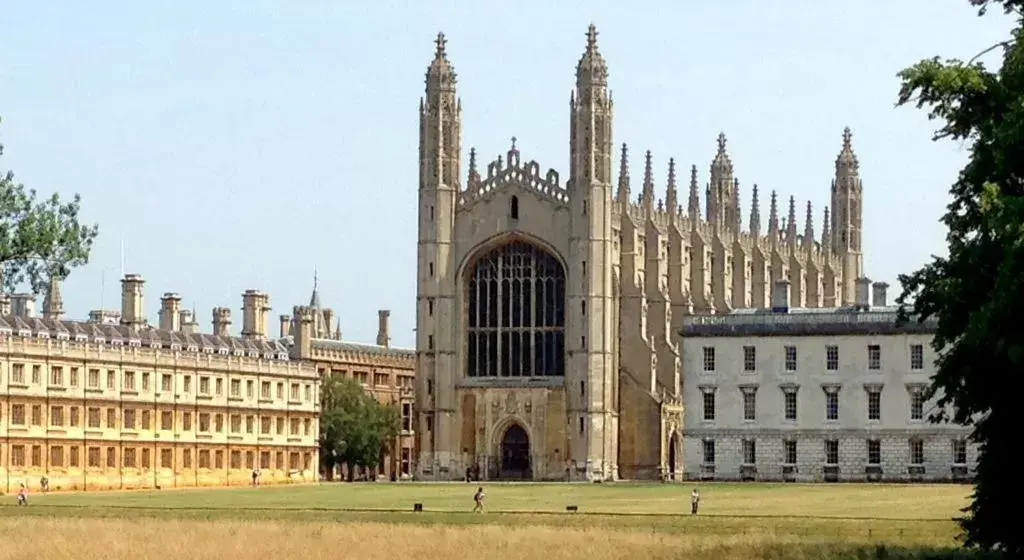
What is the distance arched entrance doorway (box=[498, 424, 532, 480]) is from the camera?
381 ft

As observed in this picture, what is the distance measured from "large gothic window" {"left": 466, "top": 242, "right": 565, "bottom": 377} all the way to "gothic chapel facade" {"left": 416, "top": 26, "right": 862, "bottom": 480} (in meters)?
0.07

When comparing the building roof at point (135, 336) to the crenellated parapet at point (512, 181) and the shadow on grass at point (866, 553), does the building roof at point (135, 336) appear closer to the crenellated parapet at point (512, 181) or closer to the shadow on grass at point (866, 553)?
the crenellated parapet at point (512, 181)

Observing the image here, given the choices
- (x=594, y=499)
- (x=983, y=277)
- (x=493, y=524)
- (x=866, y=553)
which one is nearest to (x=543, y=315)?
(x=594, y=499)

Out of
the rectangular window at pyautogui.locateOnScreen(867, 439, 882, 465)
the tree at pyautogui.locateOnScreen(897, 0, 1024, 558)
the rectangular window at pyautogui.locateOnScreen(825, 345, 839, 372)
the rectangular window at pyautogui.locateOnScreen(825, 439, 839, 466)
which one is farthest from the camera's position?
the rectangular window at pyautogui.locateOnScreen(825, 439, 839, 466)

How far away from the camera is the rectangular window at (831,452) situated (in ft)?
339

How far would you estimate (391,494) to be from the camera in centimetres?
9006

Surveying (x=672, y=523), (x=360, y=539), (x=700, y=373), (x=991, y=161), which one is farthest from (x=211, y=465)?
(x=991, y=161)

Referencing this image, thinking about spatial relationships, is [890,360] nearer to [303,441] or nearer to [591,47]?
[591,47]

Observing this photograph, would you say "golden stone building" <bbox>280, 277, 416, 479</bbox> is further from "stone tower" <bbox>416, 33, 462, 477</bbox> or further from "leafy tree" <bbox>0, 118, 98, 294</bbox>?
"leafy tree" <bbox>0, 118, 98, 294</bbox>

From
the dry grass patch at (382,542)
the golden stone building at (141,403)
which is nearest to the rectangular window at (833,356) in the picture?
the golden stone building at (141,403)

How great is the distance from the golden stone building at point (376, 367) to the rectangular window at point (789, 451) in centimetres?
3226

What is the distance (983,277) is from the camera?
3681cm

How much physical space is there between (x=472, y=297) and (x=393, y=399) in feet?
90.6

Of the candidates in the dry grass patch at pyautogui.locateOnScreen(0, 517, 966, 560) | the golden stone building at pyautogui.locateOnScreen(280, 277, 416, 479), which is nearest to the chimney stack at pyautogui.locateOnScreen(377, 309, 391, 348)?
the golden stone building at pyautogui.locateOnScreen(280, 277, 416, 479)
